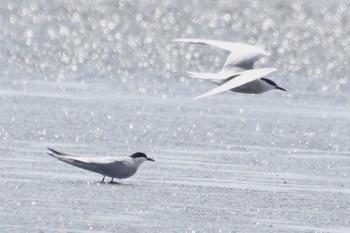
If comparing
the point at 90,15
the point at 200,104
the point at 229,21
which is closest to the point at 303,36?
the point at 229,21

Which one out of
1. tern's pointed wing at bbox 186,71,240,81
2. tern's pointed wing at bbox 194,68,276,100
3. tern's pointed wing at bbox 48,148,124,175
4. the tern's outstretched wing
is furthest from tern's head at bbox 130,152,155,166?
the tern's outstretched wing

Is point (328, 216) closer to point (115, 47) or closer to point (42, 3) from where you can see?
point (115, 47)

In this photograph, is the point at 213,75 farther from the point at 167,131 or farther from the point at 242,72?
the point at 167,131

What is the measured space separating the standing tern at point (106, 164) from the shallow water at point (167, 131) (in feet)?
0.45

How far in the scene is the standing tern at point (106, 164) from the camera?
536 inches

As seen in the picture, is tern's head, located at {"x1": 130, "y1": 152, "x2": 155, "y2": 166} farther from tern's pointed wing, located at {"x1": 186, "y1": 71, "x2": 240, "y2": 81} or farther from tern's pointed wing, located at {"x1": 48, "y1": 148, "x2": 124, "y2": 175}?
tern's pointed wing, located at {"x1": 186, "y1": 71, "x2": 240, "y2": 81}

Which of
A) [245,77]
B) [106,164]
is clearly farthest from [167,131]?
[245,77]

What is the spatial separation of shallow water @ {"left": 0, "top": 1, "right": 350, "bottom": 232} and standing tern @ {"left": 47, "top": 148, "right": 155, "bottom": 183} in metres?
0.14

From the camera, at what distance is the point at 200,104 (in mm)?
19938

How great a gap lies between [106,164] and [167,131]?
3092 millimetres

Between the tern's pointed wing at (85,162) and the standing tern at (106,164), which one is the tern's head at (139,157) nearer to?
the standing tern at (106,164)

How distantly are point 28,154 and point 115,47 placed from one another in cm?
1302

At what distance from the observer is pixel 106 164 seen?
537 inches

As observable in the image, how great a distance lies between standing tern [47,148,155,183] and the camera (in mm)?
13609
